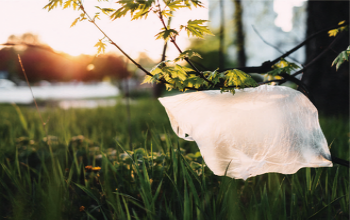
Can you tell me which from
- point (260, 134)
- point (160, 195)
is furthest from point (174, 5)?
point (160, 195)

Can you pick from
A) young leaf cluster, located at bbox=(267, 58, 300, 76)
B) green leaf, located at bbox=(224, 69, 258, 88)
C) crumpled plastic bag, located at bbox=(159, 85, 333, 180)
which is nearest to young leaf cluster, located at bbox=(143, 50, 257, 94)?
green leaf, located at bbox=(224, 69, 258, 88)

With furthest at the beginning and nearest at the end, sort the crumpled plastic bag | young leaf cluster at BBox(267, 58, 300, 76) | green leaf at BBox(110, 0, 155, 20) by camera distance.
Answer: young leaf cluster at BBox(267, 58, 300, 76) → the crumpled plastic bag → green leaf at BBox(110, 0, 155, 20)

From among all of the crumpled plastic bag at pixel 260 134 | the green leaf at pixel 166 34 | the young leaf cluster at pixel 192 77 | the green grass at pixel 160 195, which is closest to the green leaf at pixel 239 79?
the young leaf cluster at pixel 192 77

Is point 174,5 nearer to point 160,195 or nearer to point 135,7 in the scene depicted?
point 135,7

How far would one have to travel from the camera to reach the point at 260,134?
3.14 ft

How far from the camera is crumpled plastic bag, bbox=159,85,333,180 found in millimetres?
953

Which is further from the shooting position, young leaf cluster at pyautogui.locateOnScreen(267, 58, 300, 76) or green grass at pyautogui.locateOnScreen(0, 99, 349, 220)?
young leaf cluster at pyautogui.locateOnScreen(267, 58, 300, 76)

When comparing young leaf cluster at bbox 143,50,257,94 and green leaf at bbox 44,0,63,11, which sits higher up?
green leaf at bbox 44,0,63,11

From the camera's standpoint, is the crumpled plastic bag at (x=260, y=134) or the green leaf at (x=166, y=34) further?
the crumpled plastic bag at (x=260, y=134)

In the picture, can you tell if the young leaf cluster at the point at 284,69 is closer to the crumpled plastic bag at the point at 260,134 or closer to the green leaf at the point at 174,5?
the crumpled plastic bag at the point at 260,134

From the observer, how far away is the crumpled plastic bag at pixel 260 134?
0.95 m

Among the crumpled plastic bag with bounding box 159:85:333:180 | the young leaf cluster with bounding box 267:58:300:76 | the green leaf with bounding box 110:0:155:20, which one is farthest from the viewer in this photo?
the young leaf cluster with bounding box 267:58:300:76

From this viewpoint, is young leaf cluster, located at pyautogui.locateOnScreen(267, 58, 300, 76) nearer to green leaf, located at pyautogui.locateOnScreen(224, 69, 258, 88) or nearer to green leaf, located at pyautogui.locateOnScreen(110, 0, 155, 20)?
green leaf, located at pyautogui.locateOnScreen(224, 69, 258, 88)

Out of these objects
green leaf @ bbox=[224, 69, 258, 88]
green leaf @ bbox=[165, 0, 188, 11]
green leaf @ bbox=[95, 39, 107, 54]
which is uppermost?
green leaf @ bbox=[165, 0, 188, 11]
